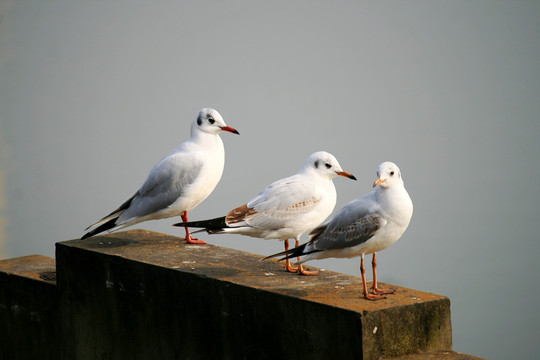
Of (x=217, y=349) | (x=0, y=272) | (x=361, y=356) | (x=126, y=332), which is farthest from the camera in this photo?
(x=0, y=272)

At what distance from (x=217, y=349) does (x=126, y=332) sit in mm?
931

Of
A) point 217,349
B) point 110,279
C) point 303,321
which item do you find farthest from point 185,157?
point 303,321

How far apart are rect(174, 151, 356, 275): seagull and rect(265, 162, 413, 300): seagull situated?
421 millimetres

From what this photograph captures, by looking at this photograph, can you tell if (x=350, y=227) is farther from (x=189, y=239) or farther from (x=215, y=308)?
(x=189, y=239)

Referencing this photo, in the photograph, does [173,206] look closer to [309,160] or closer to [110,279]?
[110,279]

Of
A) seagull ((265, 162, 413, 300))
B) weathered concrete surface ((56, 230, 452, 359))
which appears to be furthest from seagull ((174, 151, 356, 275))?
seagull ((265, 162, 413, 300))

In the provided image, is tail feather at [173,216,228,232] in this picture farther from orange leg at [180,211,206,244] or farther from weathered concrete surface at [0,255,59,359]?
weathered concrete surface at [0,255,59,359]

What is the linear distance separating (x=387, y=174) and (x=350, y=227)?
0.39 meters

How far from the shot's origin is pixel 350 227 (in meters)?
4.96

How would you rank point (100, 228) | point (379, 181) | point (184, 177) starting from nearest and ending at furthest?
1. point (379, 181)
2. point (184, 177)
3. point (100, 228)

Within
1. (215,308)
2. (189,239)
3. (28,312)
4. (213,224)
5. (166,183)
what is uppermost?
(166,183)

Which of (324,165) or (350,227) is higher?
(324,165)

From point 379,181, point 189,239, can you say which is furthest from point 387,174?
point 189,239

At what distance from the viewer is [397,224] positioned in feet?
16.0
